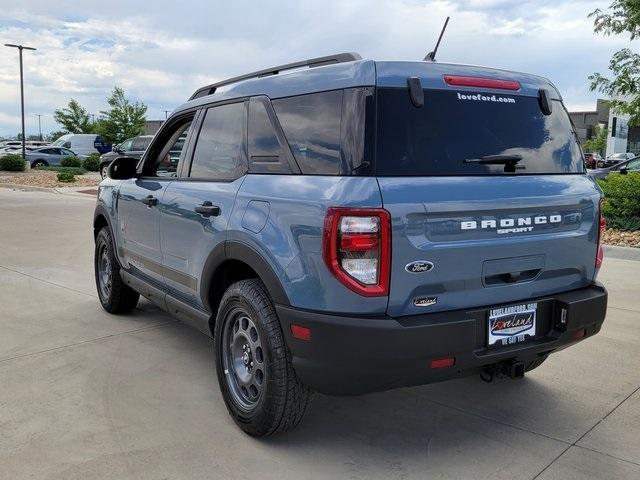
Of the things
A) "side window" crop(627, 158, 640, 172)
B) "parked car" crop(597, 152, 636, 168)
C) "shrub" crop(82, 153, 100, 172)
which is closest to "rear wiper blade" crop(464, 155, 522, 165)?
"side window" crop(627, 158, 640, 172)

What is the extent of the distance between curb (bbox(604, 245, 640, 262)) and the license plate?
595 cm

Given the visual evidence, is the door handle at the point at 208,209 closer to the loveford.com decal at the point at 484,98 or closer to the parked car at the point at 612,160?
the loveford.com decal at the point at 484,98

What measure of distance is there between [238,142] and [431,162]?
1.25 m

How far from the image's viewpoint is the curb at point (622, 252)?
27.5 feet

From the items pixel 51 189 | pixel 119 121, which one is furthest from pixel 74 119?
pixel 51 189

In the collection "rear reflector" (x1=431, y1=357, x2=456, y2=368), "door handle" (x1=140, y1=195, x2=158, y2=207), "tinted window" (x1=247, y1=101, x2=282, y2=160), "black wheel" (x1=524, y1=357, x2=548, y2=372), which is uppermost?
"tinted window" (x1=247, y1=101, x2=282, y2=160)

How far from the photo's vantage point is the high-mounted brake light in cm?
308

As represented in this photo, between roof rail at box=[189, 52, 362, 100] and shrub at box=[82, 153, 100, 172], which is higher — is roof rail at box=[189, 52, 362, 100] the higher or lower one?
the higher one

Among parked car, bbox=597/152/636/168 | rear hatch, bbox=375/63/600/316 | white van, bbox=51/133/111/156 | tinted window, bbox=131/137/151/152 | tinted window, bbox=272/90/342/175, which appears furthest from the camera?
white van, bbox=51/133/111/156

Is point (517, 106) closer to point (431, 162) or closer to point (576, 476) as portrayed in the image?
point (431, 162)

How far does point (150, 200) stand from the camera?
4.42 metres

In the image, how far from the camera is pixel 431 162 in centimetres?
293

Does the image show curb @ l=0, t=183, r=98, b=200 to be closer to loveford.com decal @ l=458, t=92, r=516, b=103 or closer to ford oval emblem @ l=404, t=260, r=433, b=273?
loveford.com decal @ l=458, t=92, r=516, b=103

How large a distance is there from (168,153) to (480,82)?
2.40m
